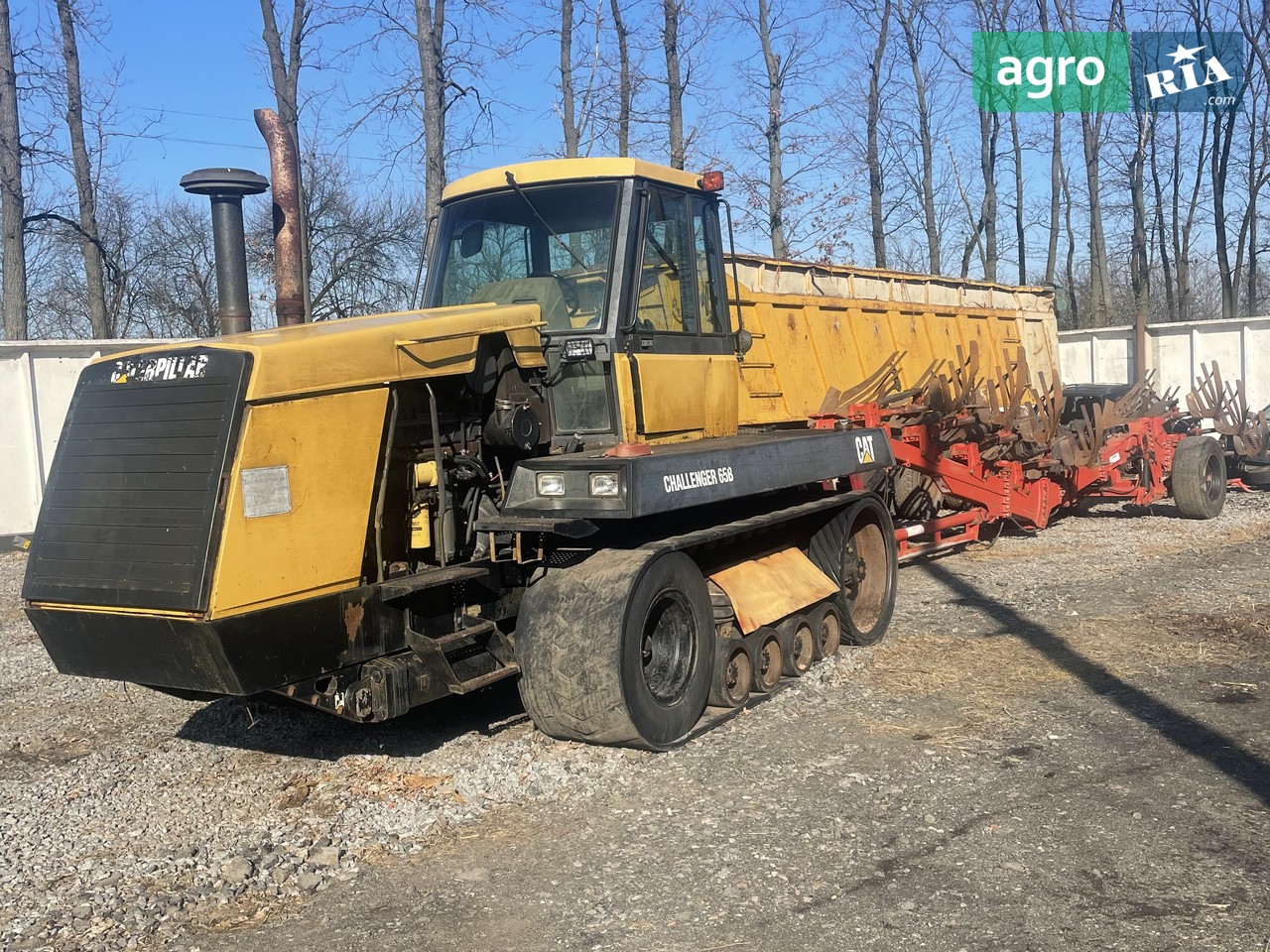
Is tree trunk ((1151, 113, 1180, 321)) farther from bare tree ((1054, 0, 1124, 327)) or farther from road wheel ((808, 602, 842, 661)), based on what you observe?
road wheel ((808, 602, 842, 661))

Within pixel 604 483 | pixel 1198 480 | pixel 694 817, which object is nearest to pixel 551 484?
pixel 604 483

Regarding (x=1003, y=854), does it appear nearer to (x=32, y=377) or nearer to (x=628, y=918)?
(x=628, y=918)

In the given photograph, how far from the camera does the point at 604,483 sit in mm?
5340

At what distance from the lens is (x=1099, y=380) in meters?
19.4

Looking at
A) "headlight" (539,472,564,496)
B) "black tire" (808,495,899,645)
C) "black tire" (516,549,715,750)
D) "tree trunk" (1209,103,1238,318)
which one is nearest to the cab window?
"headlight" (539,472,564,496)

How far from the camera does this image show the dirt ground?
12.8 feet

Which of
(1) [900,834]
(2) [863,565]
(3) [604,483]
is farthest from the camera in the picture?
(2) [863,565]

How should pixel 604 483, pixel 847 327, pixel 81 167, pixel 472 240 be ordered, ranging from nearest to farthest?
pixel 604 483
pixel 472 240
pixel 847 327
pixel 81 167

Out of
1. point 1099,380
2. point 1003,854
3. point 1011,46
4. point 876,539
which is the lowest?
point 1003,854

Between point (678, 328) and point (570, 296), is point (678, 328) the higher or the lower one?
the lower one

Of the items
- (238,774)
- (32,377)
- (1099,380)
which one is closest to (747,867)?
(238,774)

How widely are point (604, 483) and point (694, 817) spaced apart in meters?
1.54

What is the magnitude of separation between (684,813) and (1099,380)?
16664 mm

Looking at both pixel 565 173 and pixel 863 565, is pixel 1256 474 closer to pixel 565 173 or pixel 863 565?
pixel 863 565
